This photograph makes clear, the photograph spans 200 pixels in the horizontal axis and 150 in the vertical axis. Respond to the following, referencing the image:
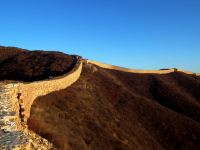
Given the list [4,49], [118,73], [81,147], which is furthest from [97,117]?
[4,49]

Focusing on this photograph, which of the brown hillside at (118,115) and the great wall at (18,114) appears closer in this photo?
the great wall at (18,114)

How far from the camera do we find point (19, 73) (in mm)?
58094

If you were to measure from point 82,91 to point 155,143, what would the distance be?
509 inches

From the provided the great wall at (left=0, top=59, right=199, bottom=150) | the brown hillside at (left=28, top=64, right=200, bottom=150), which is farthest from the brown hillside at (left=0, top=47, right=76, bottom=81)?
the great wall at (left=0, top=59, right=199, bottom=150)

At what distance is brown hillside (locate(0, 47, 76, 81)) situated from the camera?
5654 cm

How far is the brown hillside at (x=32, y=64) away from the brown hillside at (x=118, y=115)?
449 centimetres

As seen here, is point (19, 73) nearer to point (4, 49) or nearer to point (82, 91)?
point (82, 91)

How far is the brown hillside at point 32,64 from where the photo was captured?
56.5 m

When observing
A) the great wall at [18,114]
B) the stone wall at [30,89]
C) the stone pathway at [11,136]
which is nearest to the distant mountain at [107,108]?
the stone wall at [30,89]

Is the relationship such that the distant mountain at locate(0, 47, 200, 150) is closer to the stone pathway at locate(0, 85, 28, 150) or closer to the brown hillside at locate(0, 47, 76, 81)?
the brown hillside at locate(0, 47, 76, 81)

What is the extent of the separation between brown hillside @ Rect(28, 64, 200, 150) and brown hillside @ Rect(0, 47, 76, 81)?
4.49 meters

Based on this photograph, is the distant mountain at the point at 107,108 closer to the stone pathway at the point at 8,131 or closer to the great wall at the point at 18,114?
the great wall at the point at 18,114

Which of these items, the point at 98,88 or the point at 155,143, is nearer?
the point at 155,143

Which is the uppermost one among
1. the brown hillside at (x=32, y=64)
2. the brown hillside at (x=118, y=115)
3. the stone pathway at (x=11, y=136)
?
the brown hillside at (x=32, y=64)
